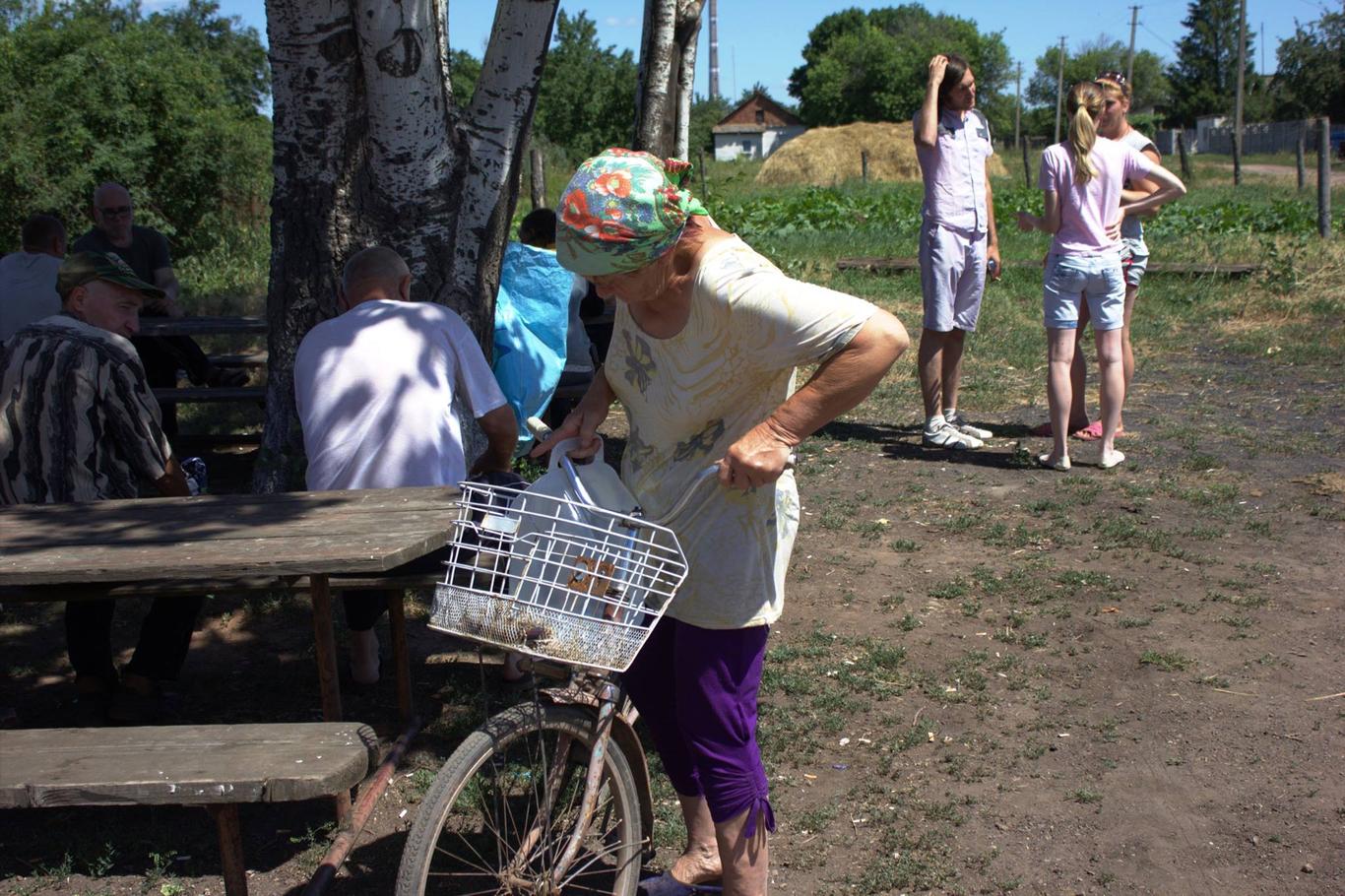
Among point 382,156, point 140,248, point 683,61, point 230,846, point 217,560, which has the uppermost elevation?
point 683,61

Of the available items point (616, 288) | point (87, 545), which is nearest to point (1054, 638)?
point (616, 288)

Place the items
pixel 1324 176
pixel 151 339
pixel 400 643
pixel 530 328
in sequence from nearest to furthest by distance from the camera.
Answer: pixel 400 643 < pixel 530 328 < pixel 151 339 < pixel 1324 176

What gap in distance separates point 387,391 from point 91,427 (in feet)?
3.15

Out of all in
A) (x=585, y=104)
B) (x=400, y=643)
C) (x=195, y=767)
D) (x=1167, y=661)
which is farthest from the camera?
A: (x=585, y=104)

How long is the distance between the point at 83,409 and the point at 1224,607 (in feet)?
14.1

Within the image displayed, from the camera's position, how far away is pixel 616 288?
2539 mm

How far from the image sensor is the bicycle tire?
2.56 m

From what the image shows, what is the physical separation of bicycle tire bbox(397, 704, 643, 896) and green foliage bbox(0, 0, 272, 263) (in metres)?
16.4

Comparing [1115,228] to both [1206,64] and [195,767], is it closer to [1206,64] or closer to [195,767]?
[195,767]

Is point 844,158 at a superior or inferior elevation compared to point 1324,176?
superior

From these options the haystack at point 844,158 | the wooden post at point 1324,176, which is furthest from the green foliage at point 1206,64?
the wooden post at point 1324,176

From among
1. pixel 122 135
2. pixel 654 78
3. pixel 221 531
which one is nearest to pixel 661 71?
pixel 654 78

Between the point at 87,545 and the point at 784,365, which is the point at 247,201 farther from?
the point at 784,365

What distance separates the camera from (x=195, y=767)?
2795 mm
